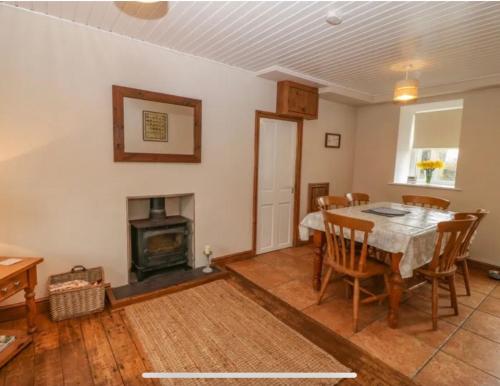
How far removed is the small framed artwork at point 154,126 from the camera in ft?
9.05

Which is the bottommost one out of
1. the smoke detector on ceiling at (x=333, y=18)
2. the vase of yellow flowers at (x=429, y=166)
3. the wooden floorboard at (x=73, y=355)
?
the wooden floorboard at (x=73, y=355)

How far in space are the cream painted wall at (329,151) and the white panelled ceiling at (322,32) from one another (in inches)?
45.4

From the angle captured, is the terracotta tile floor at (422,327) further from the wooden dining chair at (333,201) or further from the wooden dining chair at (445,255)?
the wooden dining chair at (333,201)

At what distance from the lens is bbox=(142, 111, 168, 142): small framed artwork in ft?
9.05

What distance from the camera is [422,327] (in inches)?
89.6

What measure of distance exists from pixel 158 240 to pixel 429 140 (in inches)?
165

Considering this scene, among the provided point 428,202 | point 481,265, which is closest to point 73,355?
point 428,202

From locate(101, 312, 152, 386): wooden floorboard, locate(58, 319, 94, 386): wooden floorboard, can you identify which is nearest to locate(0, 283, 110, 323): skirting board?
locate(58, 319, 94, 386): wooden floorboard

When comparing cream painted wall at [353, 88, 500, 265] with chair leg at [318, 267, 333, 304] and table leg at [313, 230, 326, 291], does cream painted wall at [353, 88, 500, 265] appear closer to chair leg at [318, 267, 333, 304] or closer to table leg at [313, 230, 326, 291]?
table leg at [313, 230, 326, 291]

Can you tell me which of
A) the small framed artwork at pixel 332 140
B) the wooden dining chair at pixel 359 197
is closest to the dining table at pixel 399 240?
the wooden dining chair at pixel 359 197

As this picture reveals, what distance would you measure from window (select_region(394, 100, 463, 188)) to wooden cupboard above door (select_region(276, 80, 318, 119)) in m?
1.61

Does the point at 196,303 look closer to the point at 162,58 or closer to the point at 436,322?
the point at 436,322

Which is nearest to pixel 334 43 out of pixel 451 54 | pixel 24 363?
pixel 451 54

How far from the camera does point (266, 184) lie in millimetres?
3885
